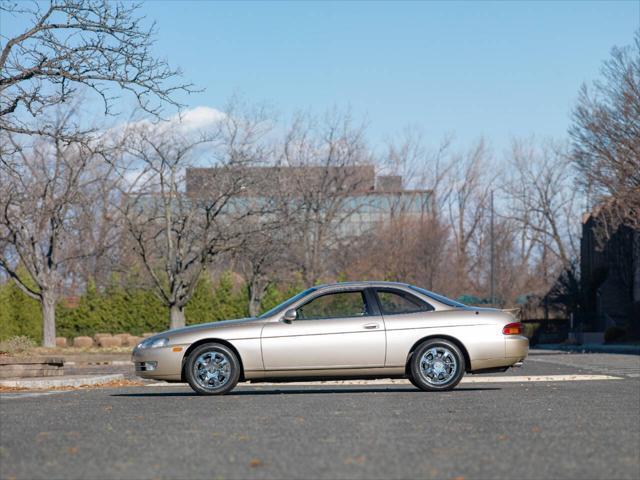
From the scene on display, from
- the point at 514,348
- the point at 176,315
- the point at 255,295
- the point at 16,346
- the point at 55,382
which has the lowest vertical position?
the point at 55,382

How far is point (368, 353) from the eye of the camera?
1459cm

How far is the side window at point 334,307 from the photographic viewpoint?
1486cm

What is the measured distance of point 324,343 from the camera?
1460 centimetres

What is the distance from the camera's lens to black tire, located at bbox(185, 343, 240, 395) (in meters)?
14.5

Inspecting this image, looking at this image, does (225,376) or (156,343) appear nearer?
(225,376)

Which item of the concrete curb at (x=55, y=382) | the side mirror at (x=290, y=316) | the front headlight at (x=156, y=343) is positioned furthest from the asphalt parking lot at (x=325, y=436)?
the concrete curb at (x=55, y=382)

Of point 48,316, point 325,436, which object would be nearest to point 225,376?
point 325,436

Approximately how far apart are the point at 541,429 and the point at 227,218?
3432cm

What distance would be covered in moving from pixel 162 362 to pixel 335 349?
7.46 ft

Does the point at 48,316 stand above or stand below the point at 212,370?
above

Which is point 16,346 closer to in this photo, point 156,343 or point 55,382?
point 55,382

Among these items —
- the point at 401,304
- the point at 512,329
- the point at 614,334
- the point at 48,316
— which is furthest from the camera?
the point at 614,334

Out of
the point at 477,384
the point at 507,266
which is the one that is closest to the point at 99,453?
the point at 477,384

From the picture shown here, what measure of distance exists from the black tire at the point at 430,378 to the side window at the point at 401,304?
50 centimetres
